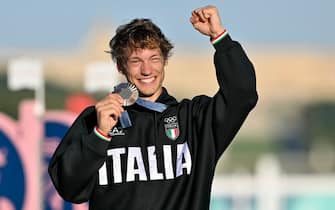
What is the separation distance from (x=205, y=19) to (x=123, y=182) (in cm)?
54

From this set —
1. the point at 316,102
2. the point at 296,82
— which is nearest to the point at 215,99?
the point at 316,102

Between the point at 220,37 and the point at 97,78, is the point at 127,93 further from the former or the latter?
the point at 97,78

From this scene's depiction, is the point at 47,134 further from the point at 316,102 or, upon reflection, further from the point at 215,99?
the point at 316,102

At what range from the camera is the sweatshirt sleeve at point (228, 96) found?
11.4 ft

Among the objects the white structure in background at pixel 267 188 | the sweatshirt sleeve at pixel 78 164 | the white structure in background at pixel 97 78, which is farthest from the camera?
the white structure in background at pixel 267 188

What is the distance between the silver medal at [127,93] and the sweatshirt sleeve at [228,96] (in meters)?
0.23

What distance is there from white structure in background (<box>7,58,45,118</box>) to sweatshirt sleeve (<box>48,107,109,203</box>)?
3.70 metres

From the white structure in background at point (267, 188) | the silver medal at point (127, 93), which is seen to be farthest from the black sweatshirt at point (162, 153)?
the white structure in background at point (267, 188)

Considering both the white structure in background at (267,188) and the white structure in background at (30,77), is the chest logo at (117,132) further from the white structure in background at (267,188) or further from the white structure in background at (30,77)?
the white structure in background at (267,188)

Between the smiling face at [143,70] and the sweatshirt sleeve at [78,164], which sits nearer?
the sweatshirt sleeve at [78,164]

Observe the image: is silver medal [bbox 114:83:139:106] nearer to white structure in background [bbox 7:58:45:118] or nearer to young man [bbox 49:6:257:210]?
young man [bbox 49:6:257:210]

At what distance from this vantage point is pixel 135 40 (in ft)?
11.8

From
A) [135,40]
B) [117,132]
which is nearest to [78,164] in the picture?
[117,132]

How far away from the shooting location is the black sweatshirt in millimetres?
3486
